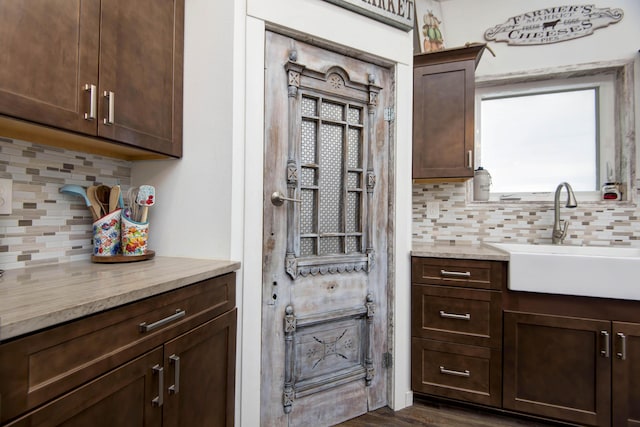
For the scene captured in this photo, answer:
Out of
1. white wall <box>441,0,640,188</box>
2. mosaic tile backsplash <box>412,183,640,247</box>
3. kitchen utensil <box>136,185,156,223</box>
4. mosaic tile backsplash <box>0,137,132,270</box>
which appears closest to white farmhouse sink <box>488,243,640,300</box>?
mosaic tile backsplash <box>412,183,640,247</box>

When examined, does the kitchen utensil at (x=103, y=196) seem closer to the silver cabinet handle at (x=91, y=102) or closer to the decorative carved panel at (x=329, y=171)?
the silver cabinet handle at (x=91, y=102)

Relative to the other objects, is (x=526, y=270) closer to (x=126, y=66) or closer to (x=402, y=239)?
(x=402, y=239)

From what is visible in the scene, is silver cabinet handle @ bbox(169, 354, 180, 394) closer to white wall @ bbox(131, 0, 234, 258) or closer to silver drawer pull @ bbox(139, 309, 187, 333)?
silver drawer pull @ bbox(139, 309, 187, 333)

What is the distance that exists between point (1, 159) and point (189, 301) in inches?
33.0

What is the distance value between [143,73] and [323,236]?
1.07 metres

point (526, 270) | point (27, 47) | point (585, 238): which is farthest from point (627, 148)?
point (27, 47)

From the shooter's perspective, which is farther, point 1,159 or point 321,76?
point 321,76

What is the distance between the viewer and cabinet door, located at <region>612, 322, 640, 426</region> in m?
1.53

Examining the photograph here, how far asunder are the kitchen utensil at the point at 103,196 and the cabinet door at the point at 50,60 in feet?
1.18

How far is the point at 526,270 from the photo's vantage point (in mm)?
1669

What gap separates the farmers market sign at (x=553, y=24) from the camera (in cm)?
214

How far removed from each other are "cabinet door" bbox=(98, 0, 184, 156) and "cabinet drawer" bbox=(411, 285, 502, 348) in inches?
61.6

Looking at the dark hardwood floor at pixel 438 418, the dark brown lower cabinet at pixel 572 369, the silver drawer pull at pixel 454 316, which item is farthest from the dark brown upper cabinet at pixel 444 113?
the dark hardwood floor at pixel 438 418

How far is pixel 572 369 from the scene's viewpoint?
63.9 inches
